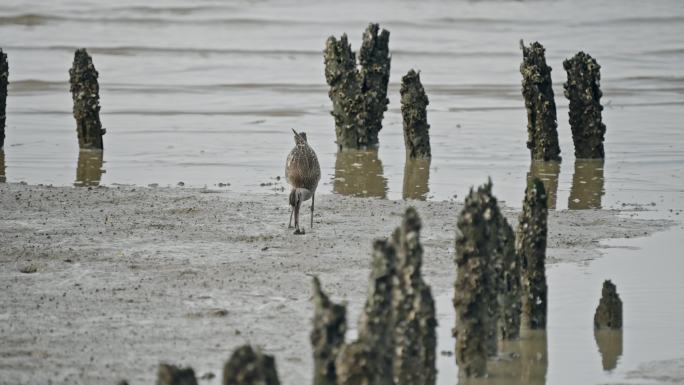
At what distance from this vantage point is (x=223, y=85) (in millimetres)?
27562

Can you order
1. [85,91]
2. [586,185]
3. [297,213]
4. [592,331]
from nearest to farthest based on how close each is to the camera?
[592,331] → [297,213] → [586,185] → [85,91]

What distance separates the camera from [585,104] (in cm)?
1645

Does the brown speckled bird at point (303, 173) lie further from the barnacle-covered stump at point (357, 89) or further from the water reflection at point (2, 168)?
the barnacle-covered stump at point (357, 89)

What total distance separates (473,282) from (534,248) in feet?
3.92

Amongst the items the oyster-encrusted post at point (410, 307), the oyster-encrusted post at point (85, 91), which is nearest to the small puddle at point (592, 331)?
the oyster-encrusted post at point (410, 307)

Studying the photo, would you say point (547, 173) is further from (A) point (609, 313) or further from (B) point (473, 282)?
(B) point (473, 282)

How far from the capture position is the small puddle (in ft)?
26.6

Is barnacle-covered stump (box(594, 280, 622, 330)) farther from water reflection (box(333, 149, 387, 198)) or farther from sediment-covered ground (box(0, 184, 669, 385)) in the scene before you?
water reflection (box(333, 149, 387, 198))

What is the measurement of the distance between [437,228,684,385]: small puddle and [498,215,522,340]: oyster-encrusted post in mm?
98

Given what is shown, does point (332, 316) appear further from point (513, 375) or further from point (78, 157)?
point (78, 157)

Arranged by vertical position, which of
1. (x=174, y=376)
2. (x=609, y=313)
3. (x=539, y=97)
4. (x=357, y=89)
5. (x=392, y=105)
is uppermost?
(x=392, y=105)

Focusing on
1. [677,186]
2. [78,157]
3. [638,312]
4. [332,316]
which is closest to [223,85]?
[78,157]

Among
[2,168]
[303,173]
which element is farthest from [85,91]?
[303,173]

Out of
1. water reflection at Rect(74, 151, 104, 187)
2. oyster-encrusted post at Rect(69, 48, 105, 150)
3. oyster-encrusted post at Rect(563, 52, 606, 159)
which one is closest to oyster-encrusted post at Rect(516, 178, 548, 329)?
water reflection at Rect(74, 151, 104, 187)
